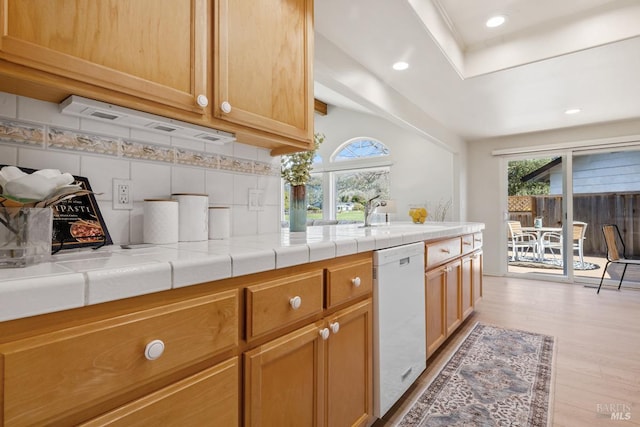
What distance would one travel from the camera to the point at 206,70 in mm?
1090

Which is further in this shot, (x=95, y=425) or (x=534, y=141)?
(x=534, y=141)

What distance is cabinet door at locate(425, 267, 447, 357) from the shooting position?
194 cm

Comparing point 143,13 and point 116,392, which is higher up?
point 143,13

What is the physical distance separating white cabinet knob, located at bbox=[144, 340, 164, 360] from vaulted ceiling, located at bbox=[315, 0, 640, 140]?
2.01 meters

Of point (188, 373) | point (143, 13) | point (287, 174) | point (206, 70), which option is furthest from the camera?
point (287, 174)

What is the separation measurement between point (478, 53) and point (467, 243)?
1.71m

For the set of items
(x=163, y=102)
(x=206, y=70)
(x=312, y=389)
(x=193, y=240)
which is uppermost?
(x=206, y=70)

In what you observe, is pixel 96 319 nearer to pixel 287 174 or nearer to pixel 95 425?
pixel 95 425

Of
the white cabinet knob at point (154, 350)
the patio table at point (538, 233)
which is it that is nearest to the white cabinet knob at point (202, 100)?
the white cabinet knob at point (154, 350)

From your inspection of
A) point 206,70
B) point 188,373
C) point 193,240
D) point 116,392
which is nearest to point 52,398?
point 116,392

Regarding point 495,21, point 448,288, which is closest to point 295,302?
point 448,288

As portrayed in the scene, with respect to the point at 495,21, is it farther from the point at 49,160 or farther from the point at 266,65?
the point at 49,160

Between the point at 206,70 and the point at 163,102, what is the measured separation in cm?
20

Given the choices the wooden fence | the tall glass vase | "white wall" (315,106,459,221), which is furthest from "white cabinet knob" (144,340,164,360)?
the wooden fence
